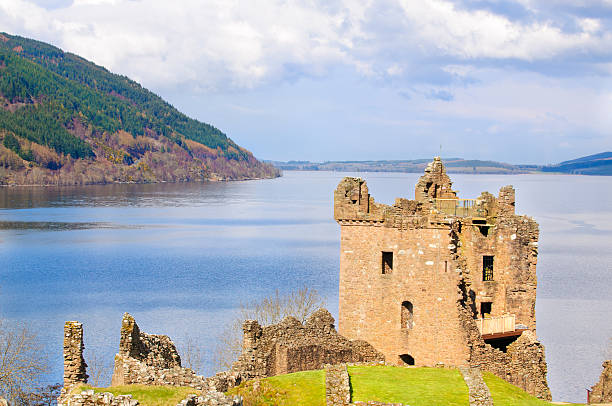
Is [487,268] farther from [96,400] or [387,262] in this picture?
[96,400]

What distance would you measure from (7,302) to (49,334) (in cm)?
1719

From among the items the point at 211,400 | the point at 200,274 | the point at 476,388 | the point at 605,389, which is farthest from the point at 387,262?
the point at 200,274

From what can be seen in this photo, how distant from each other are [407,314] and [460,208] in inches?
292

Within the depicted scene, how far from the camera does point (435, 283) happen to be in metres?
31.7

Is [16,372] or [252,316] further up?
[16,372]

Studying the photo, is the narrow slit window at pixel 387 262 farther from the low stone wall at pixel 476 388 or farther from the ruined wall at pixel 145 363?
the ruined wall at pixel 145 363

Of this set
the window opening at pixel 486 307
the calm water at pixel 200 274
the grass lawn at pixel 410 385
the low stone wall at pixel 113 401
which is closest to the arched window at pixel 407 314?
the grass lawn at pixel 410 385

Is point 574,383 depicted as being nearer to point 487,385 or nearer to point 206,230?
point 487,385

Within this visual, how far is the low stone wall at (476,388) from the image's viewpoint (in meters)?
23.3

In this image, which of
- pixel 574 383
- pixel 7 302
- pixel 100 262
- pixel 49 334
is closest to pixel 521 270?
pixel 574 383

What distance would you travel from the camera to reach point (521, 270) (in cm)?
3569

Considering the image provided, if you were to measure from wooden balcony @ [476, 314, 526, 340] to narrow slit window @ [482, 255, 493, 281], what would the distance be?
2098 mm

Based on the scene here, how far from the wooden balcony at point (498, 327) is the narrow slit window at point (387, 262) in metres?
4.80

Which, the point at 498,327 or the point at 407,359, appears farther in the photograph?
the point at 498,327
